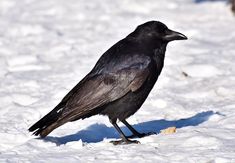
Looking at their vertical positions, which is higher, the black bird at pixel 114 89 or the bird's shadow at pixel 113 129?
the black bird at pixel 114 89

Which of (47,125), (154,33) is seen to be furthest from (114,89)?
(154,33)

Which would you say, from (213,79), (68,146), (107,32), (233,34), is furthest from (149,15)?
(68,146)

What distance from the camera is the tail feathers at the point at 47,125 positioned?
5.96m

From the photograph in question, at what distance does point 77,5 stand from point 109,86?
714 centimetres

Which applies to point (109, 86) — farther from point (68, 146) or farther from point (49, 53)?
point (49, 53)

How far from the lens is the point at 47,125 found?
6035 mm

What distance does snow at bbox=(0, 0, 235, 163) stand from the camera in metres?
5.70

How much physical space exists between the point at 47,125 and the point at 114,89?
67 cm

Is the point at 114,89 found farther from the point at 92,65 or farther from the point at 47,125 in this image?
the point at 92,65

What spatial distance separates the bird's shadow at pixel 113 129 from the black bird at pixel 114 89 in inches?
8.8

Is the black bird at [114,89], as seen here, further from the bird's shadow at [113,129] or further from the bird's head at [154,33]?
the bird's shadow at [113,129]

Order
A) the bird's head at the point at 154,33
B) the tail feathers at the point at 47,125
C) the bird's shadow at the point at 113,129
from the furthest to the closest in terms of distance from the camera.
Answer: the bird's head at the point at 154,33 < the bird's shadow at the point at 113,129 < the tail feathers at the point at 47,125

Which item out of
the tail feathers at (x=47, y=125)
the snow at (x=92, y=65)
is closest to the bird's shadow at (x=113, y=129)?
the snow at (x=92, y=65)

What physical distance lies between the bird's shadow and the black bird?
0.22 meters
